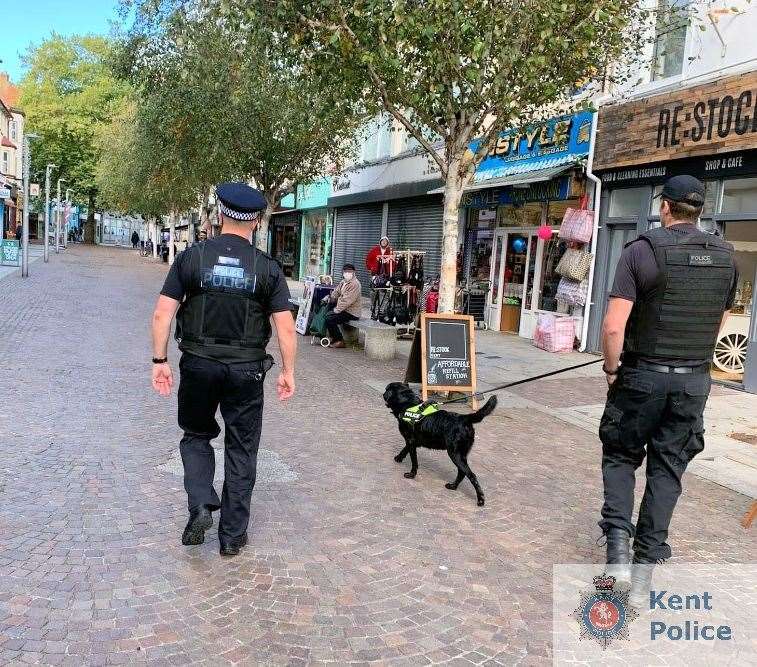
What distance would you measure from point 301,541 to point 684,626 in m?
2.08

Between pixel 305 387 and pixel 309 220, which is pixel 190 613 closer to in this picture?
pixel 305 387

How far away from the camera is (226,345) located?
3592mm

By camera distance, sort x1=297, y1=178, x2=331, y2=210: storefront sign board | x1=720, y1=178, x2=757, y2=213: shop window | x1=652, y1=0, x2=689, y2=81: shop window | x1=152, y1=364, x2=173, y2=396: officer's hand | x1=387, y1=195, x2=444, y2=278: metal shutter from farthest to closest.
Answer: x1=297, y1=178, x2=331, y2=210: storefront sign board < x1=387, y1=195, x2=444, y2=278: metal shutter < x1=652, y1=0, x2=689, y2=81: shop window < x1=720, y1=178, x2=757, y2=213: shop window < x1=152, y1=364, x2=173, y2=396: officer's hand

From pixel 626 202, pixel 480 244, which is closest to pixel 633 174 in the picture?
pixel 626 202

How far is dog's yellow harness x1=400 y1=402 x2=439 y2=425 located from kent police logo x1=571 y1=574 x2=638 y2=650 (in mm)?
1776

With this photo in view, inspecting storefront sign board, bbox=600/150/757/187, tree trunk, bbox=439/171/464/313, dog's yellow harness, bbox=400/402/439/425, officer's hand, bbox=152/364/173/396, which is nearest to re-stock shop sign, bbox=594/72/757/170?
storefront sign board, bbox=600/150/757/187

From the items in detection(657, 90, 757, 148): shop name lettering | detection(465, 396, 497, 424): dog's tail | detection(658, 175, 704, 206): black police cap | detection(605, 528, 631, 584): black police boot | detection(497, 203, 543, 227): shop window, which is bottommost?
detection(605, 528, 631, 584): black police boot

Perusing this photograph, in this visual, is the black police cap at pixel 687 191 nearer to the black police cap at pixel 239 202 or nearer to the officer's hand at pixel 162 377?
the black police cap at pixel 239 202

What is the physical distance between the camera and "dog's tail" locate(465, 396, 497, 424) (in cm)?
445

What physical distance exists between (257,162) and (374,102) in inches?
349

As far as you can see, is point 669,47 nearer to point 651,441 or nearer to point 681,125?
point 681,125

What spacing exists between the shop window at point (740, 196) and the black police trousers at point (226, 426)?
28.0ft

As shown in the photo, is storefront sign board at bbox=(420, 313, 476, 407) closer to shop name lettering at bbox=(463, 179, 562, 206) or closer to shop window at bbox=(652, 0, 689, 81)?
shop window at bbox=(652, 0, 689, 81)

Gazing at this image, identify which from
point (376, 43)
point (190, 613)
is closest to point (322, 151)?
point (376, 43)
